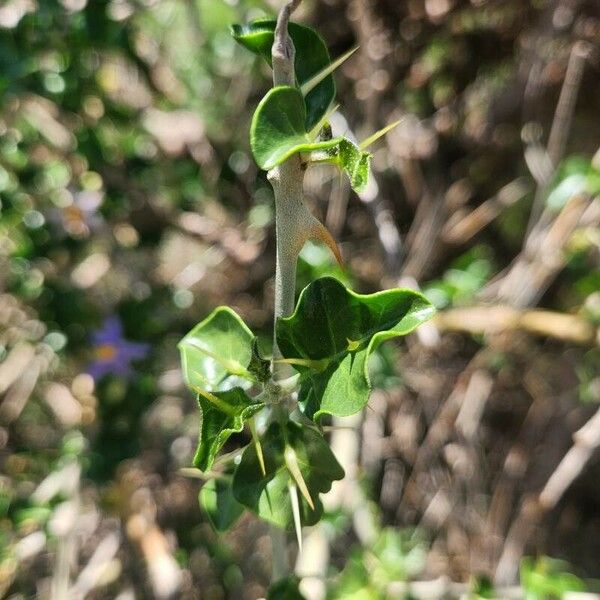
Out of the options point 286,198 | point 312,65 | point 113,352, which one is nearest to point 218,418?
point 286,198

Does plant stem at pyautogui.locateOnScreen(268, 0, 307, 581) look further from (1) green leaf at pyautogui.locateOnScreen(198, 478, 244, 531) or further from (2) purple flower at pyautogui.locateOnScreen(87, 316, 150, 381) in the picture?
(2) purple flower at pyautogui.locateOnScreen(87, 316, 150, 381)

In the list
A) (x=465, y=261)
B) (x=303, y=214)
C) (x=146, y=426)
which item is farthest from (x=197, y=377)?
(x=146, y=426)

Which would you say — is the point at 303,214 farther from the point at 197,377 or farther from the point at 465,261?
the point at 465,261

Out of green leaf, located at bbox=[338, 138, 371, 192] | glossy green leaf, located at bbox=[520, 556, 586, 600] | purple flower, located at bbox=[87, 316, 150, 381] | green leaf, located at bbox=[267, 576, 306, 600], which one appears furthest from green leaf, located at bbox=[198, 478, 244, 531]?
purple flower, located at bbox=[87, 316, 150, 381]

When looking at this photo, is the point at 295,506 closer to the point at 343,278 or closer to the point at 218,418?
the point at 218,418

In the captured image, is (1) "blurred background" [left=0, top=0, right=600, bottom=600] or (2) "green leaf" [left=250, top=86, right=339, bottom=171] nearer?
(2) "green leaf" [left=250, top=86, right=339, bottom=171]

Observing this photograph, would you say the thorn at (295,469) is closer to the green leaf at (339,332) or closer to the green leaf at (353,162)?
the green leaf at (339,332)
